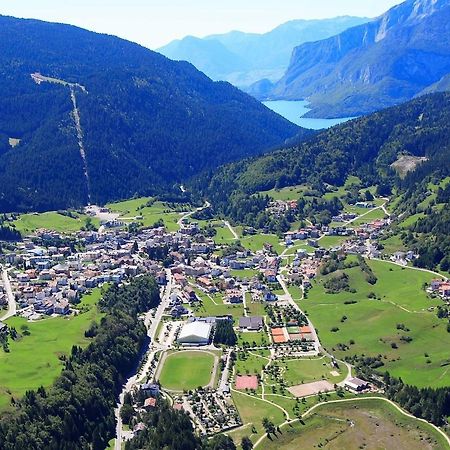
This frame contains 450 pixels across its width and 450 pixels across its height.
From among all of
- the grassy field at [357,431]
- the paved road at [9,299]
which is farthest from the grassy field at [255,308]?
the paved road at [9,299]

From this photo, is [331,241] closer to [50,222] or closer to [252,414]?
[50,222]

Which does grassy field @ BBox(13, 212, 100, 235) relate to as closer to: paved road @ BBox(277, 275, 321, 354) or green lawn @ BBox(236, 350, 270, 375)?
paved road @ BBox(277, 275, 321, 354)

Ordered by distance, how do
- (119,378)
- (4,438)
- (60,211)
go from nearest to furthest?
(4,438) → (119,378) → (60,211)

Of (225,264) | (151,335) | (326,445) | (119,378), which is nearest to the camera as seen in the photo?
(326,445)

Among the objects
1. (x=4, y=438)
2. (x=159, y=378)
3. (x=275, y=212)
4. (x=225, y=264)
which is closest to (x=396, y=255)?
(x=225, y=264)

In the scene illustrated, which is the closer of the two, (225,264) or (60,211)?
(225,264)

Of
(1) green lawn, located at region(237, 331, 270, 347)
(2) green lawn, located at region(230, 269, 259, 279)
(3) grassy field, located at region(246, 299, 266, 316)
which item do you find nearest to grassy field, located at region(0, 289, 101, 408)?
(1) green lawn, located at region(237, 331, 270, 347)

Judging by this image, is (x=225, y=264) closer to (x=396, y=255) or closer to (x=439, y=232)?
(x=396, y=255)

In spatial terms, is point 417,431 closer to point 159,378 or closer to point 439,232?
point 159,378
